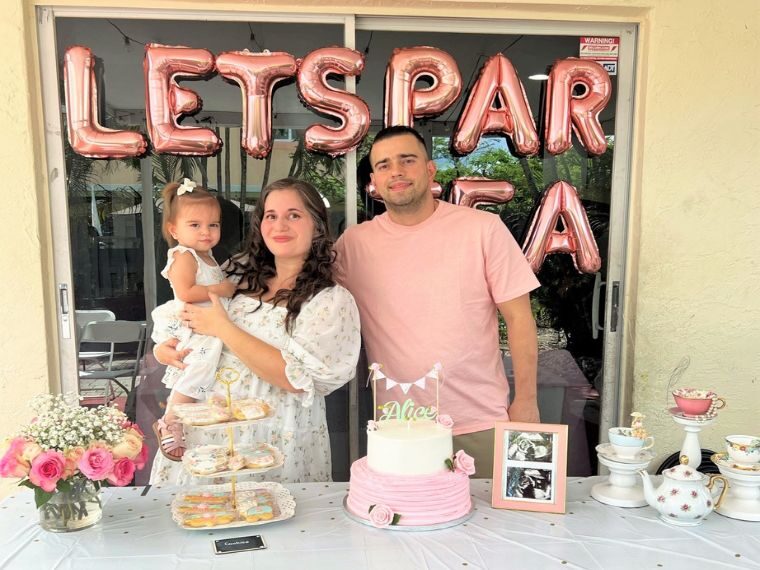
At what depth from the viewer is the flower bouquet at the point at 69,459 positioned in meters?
1.58

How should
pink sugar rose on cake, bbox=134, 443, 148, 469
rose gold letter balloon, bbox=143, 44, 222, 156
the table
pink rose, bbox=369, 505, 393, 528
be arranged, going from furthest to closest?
1. rose gold letter balloon, bbox=143, 44, 222, 156
2. pink sugar rose on cake, bbox=134, 443, 148, 469
3. pink rose, bbox=369, 505, 393, 528
4. the table

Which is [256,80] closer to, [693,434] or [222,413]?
[222,413]

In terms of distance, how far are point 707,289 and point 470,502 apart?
1848mm

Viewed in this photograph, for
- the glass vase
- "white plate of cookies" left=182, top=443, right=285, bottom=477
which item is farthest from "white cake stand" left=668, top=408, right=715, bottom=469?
the glass vase

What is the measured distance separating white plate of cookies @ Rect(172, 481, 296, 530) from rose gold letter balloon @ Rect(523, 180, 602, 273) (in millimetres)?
1651

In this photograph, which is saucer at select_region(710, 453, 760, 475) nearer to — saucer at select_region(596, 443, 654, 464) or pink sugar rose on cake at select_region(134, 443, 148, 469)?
saucer at select_region(596, 443, 654, 464)

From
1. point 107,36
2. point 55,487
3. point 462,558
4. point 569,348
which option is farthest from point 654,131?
point 55,487

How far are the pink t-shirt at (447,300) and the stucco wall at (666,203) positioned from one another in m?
0.90

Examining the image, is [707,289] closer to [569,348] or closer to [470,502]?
[569,348]

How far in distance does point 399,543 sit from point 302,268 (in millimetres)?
1009

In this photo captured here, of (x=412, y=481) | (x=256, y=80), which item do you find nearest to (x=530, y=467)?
(x=412, y=481)

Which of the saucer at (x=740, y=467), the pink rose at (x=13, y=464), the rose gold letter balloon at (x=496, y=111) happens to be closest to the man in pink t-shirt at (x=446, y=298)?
the rose gold letter balloon at (x=496, y=111)

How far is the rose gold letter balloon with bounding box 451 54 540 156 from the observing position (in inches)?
Answer: 112

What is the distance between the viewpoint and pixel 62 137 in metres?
2.76
